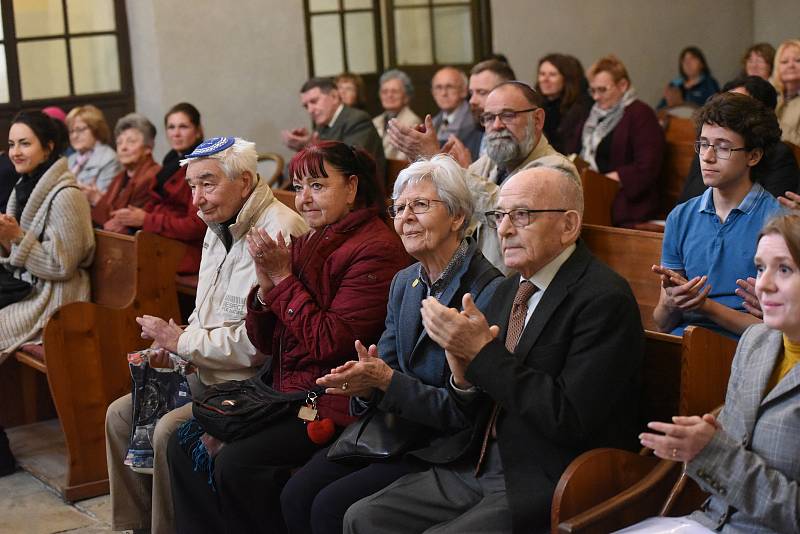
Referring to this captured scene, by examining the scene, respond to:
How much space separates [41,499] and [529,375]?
8.40 ft

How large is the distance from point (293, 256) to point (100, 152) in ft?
12.1

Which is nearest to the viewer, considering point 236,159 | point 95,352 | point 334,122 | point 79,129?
point 236,159

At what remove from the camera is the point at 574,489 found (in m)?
2.40

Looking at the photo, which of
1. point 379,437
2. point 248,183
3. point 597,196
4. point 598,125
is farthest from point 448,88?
point 379,437

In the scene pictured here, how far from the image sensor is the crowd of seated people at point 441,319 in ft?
8.12

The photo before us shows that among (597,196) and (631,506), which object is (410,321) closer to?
(631,506)

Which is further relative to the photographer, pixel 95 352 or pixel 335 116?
pixel 335 116

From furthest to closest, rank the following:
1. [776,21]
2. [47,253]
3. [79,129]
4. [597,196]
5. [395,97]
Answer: [776,21] → [395,97] → [79,129] → [597,196] → [47,253]

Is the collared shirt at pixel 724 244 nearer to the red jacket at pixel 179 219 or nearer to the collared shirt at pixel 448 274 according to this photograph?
the collared shirt at pixel 448 274

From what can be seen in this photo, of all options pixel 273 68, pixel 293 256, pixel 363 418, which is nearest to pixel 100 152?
pixel 273 68

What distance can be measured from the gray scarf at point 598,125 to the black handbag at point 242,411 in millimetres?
3282

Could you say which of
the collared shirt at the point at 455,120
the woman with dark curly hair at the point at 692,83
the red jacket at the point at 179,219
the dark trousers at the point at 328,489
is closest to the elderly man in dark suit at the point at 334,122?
the collared shirt at the point at 455,120

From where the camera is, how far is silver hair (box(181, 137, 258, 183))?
3666 millimetres

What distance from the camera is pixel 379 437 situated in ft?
9.55
